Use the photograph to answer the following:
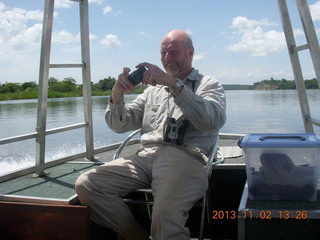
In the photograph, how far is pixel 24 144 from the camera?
625cm

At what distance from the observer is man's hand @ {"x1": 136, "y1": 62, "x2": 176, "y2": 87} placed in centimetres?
188

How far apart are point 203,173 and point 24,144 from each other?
16.6ft

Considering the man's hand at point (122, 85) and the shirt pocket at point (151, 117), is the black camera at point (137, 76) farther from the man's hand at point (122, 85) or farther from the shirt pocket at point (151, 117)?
the shirt pocket at point (151, 117)

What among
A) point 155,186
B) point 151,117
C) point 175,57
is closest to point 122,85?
point 151,117

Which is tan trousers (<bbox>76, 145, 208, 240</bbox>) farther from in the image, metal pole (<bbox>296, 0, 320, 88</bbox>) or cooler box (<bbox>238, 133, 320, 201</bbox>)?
metal pole (<bbox>296, 0, 320, 88</bbox>)

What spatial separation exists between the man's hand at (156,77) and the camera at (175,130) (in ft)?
0.83

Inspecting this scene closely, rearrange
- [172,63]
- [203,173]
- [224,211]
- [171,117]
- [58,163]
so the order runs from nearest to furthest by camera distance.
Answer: [203,173]
[171,117]
[172,63]
[224,211]
[58,163]

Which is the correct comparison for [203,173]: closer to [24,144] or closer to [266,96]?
[24,144]

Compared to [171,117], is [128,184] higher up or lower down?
lower down

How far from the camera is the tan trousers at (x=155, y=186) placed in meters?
1.77

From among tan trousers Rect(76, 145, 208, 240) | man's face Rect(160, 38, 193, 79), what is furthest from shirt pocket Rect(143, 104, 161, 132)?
man's face Rect(160, 38, 193, 79)

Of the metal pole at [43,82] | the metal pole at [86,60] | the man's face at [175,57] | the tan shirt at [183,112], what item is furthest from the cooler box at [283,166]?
the metal pole at [86,60]

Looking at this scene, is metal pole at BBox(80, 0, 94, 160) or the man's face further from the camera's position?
metal pole at BBox(80, 0, 94, 160)

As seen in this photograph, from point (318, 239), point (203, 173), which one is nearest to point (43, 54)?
point (203, 173)
